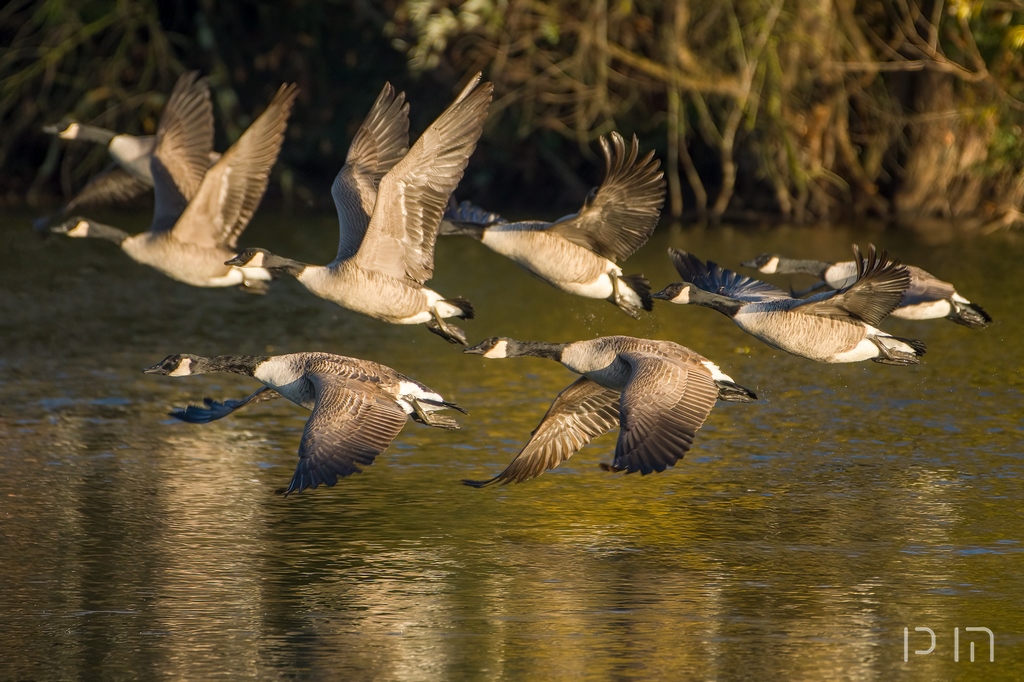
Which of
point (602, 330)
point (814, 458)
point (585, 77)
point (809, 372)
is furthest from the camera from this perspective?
point (585, 77)

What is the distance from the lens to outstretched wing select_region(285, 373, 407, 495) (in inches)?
264

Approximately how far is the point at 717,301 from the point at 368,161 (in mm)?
2516

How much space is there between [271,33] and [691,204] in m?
7.55

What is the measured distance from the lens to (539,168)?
23984 mm

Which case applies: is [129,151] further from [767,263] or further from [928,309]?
[928,309]

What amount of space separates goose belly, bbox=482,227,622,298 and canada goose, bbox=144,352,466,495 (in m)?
1.31

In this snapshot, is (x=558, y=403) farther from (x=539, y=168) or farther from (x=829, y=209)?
(x=539, y=168)

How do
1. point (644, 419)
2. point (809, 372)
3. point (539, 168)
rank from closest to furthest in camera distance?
point (644, 419), point (809, 372), point (539, 168)

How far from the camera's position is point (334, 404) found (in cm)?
720

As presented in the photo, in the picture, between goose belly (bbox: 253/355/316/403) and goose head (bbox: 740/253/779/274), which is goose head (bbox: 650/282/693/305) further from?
goose belly (bbox: 253/355/316/403)

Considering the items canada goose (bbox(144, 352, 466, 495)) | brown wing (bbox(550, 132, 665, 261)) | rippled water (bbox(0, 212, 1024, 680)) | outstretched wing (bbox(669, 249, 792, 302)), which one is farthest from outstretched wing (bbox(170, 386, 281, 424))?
outstretched wing (bbox(669, 249, 792, 302))

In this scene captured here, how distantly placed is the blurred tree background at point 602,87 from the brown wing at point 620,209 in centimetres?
974

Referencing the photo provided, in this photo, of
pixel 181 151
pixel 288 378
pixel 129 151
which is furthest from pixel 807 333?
pixel 129 151

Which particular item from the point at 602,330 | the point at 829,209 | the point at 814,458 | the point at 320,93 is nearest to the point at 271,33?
the point at 320,93
